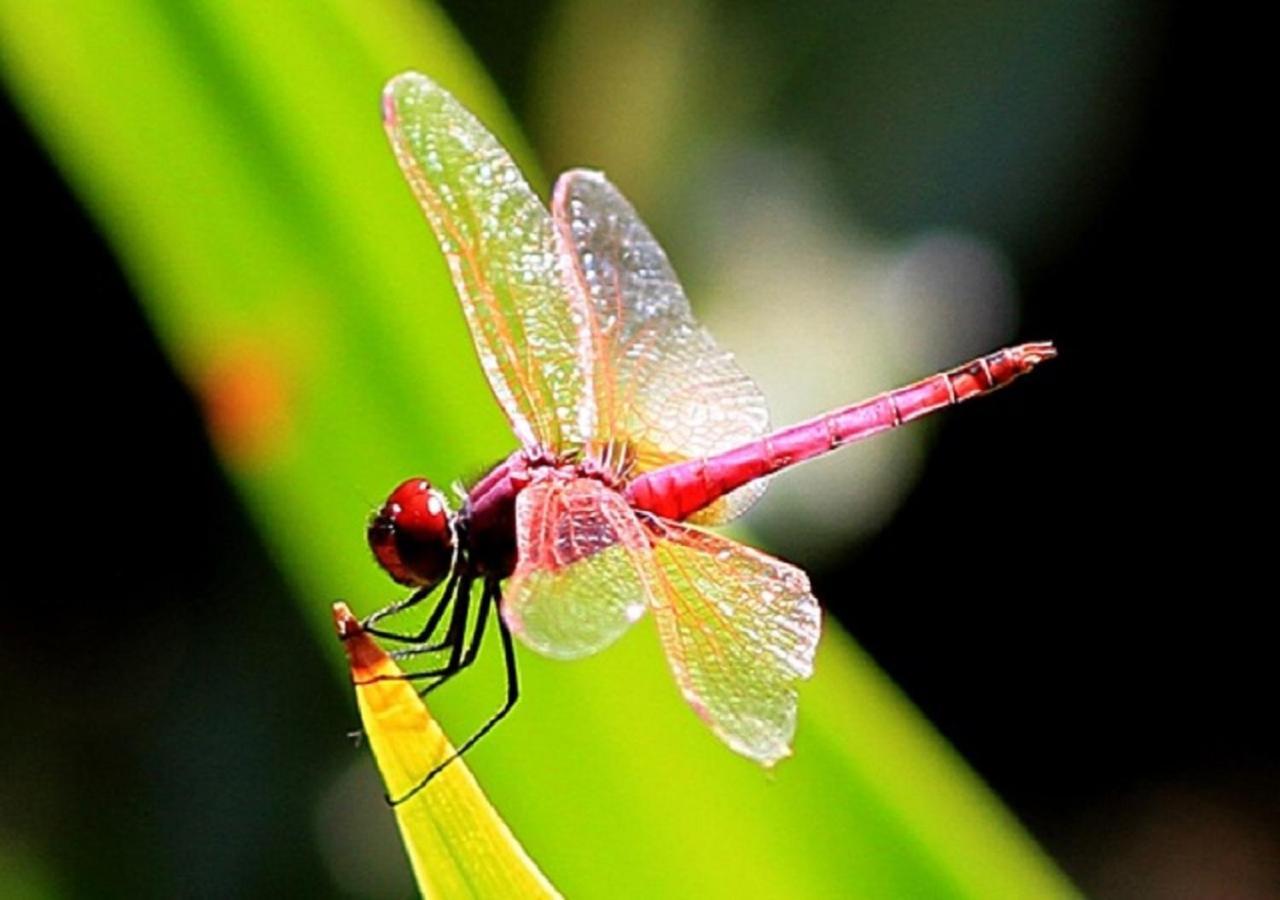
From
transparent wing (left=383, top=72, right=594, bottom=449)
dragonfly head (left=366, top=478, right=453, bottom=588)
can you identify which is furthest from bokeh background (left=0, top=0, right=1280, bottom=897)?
dragonfly head (left=366, top=478, right=453, bottom=588)

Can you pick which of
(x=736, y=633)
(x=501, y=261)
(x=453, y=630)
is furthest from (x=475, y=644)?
(x=501, y=261)

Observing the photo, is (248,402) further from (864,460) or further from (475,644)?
(864,460)

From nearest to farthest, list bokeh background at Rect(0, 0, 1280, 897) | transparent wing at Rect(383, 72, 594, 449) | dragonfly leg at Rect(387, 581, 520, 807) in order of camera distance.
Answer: dragonfly leg at Rect(387, 581, 520, 807) < transparent wing at Rect(383, 72, 594, 449) < bokeh background at Rect(0, 0, 1280, 897)

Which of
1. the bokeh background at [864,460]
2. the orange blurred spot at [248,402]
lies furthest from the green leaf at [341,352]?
the bokeh background at [864,460]

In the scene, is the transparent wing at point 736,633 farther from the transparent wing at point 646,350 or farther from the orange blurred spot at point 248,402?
the orange blurred spot at point 248,402

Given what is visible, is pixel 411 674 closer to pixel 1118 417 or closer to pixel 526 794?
pixel 526 794

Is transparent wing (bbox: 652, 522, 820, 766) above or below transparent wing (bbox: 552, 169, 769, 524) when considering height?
below

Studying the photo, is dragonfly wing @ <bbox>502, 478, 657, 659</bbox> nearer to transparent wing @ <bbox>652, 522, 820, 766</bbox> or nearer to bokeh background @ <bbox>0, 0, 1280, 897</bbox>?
transparent wing @ <bbox>652, 522, 820, 766</bbox>
